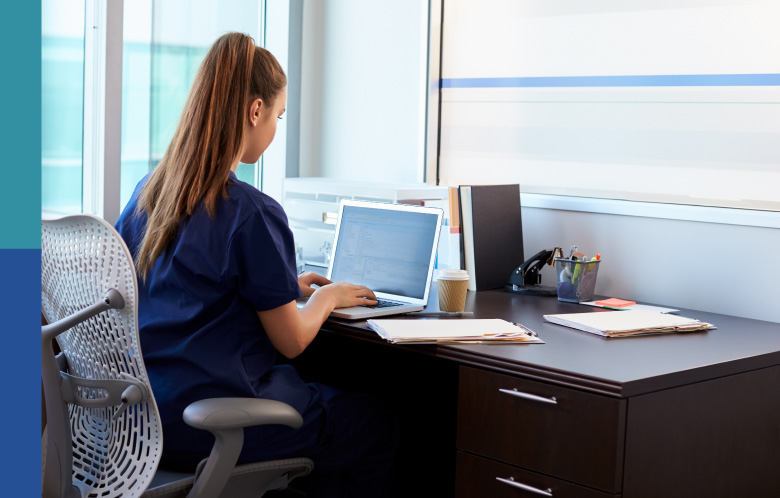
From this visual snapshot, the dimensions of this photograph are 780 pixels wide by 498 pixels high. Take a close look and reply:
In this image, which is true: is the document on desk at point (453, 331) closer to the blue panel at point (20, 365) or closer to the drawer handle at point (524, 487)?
the drawer handle at point (524, 487)

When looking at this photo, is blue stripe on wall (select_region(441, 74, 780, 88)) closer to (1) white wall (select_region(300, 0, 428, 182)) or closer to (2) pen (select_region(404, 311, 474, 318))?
(1) white wall (select_region(300, 0, 428, 182))

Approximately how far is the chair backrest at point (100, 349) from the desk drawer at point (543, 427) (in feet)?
1.76

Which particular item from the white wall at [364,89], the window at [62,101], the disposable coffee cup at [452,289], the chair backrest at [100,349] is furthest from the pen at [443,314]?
the window at [62,101]

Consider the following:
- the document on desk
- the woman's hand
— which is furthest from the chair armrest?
the woman's hand

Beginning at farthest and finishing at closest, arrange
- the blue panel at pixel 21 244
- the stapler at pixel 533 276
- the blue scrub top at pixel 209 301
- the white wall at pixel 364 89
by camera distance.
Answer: the white wall at pixel 364 89
the stapler at pixel 533 276
the blue scrub top at pixel 209 301
the blue panel at pixel 21 244

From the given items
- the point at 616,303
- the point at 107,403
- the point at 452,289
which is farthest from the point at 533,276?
the point at 107,403

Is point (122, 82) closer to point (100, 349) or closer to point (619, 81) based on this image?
point (100, 349)

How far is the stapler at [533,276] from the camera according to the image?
7.38 feet

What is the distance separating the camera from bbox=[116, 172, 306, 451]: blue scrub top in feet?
5.21

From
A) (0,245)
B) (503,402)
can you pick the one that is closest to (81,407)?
(503,402)

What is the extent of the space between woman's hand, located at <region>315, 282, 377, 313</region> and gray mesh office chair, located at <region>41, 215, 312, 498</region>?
39 cm

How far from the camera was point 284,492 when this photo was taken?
7.53 ft

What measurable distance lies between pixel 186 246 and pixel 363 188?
39.7 inches

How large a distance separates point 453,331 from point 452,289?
26 centimetres
